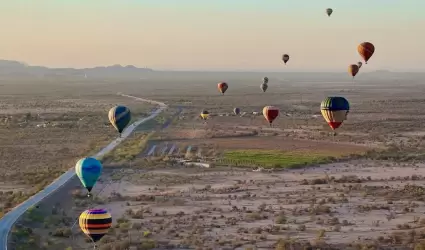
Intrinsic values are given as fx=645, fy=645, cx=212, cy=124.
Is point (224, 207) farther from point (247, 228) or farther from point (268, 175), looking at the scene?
point (268, 175)

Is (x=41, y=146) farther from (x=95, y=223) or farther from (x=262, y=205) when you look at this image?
(x=95, y=223)

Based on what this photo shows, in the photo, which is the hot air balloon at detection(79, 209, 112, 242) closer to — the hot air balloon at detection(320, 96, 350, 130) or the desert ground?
the desert ground

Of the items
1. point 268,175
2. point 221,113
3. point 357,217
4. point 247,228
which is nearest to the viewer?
point 247,228

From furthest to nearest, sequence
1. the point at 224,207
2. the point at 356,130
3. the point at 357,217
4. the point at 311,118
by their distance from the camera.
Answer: the point at 311,118, the point at 356,130, the point at 224,207, the point at 357,217

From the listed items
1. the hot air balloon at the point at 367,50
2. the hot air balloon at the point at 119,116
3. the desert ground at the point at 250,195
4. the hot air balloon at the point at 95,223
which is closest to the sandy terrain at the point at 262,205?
the desert ground at the point at 250,195

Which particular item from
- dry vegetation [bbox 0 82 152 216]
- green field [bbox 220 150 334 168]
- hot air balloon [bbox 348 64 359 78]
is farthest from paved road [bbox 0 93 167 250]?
hot air balloon [bbox 348 64 359 78]

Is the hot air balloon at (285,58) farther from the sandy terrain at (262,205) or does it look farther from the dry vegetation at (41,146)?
the sandy terrain at (262,205)

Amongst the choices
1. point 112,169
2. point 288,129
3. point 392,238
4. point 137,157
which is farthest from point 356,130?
point 392,238

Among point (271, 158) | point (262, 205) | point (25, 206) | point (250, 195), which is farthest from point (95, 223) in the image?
point (271, 158)
